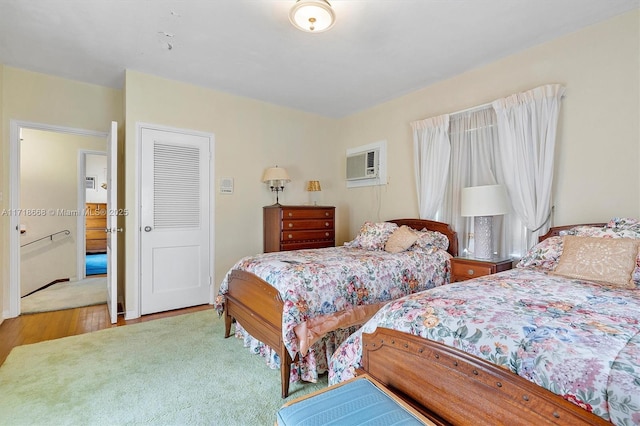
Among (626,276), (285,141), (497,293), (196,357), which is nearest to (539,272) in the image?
(626,276)

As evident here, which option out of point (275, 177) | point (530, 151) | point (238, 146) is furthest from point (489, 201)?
point (238, 146)

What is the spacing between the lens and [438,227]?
342 cm

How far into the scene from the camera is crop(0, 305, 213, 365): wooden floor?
9.07 feet

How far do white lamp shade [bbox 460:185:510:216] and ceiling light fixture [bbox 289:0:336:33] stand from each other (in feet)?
6.15

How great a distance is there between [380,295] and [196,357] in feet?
4.93

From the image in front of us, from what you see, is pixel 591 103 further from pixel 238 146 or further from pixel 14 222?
pixel 14 222

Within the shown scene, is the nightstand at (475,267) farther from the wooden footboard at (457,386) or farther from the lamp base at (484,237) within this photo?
the wooden footboard at (457,386)

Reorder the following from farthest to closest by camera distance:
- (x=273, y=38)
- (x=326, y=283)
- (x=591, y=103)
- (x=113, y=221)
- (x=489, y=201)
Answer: (x=113, y=221), (x=489, y=201), (x=273, y=38), (x=591, y=103), (x=326, y=283)

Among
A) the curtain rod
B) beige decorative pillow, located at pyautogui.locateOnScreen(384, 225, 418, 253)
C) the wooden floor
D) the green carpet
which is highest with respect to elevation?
the curtain rod

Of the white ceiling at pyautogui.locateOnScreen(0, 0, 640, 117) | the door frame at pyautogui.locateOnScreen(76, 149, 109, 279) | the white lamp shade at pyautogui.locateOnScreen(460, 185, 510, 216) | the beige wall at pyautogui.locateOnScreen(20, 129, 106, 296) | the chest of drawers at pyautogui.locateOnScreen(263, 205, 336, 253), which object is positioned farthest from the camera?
the door frame at pyautogui.locateOnScreen(76, 149, 109, 279)

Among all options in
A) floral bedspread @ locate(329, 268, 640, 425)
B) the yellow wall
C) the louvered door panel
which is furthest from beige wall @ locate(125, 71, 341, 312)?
floral bedspread @ locate(329, 268, 640, 425)

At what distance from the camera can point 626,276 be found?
5.69 feet

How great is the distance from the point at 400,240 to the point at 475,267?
75 cm

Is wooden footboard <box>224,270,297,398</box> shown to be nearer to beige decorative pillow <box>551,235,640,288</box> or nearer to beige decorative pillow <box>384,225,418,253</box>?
beige decorative pillow <box>384,225,418,253</box>
